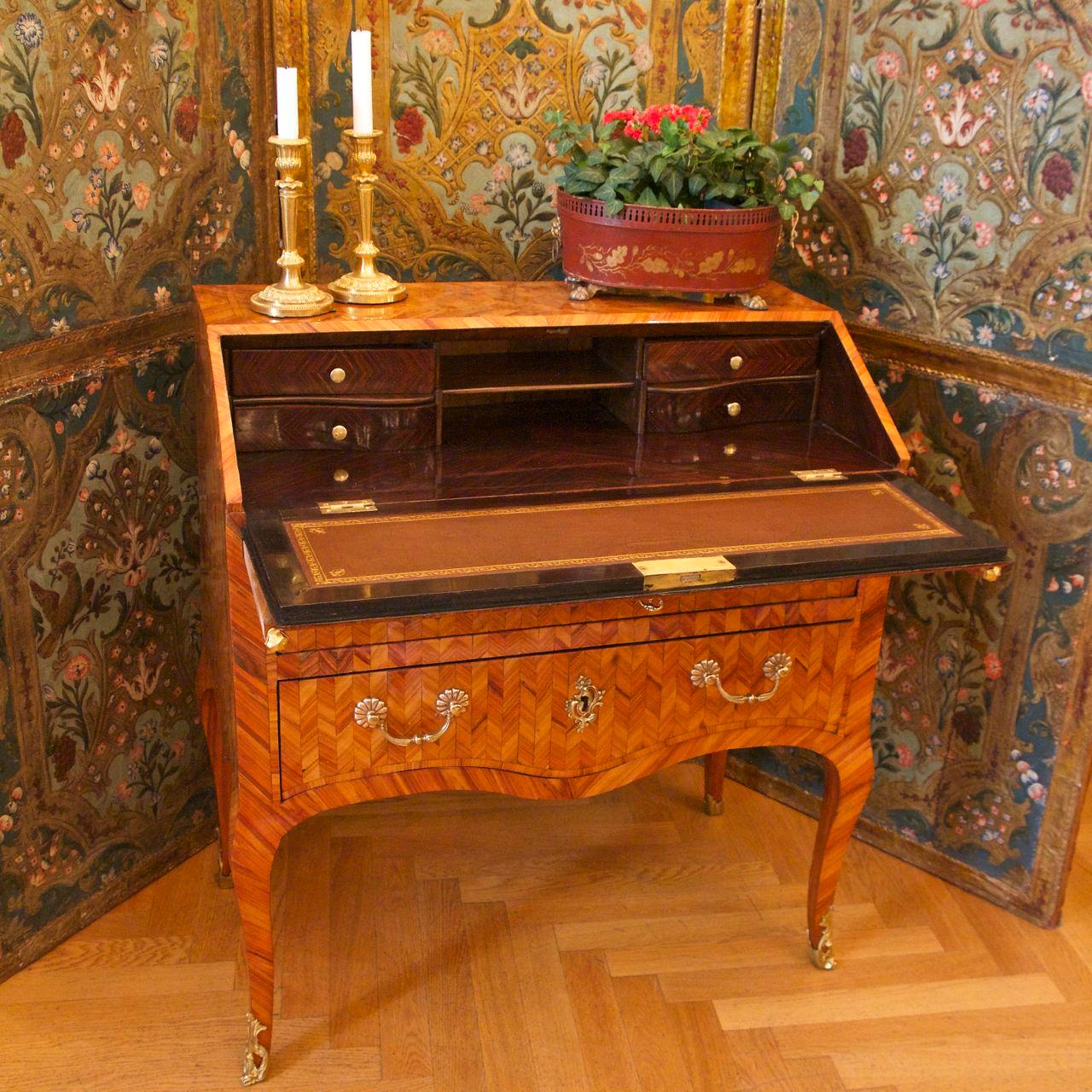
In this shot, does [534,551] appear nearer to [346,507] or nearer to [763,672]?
[346,507]

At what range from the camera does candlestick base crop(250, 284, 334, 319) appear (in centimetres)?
201

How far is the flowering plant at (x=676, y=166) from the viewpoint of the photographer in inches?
82.7

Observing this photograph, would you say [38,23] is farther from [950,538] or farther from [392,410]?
[950,538]

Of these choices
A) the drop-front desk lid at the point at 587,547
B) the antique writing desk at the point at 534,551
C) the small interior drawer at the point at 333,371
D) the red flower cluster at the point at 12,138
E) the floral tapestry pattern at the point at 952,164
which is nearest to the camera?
the drop-front desk lid at the point at 587,547

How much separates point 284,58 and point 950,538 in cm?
141

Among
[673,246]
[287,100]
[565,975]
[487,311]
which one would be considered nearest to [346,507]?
[487,311]

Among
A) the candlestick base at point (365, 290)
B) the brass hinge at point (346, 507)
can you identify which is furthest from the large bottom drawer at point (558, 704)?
the candlestick base at point (365, 290)

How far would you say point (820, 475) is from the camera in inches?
80.5

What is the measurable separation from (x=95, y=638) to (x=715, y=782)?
1.26 m

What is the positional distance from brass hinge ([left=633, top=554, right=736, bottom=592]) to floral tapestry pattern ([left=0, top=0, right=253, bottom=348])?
3.40 feet

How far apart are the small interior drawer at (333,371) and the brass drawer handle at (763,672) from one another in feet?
2.04

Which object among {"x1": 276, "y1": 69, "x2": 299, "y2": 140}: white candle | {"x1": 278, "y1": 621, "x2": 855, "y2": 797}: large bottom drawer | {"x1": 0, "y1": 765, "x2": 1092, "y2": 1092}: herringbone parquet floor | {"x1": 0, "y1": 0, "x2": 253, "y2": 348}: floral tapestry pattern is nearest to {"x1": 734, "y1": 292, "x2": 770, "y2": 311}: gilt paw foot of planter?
{"x1": 278, "y1": 621, "x2": 855, "y2": 797}: large bottom drawer

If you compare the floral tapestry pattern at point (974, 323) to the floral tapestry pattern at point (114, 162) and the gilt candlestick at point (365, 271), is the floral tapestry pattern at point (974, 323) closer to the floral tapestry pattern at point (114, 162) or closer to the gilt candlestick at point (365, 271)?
the gilt candlestick at point (365, 271)

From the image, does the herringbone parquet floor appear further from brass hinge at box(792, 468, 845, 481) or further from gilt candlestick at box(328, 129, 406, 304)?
gilt candlestick at box(328, 129, 406, 304)
